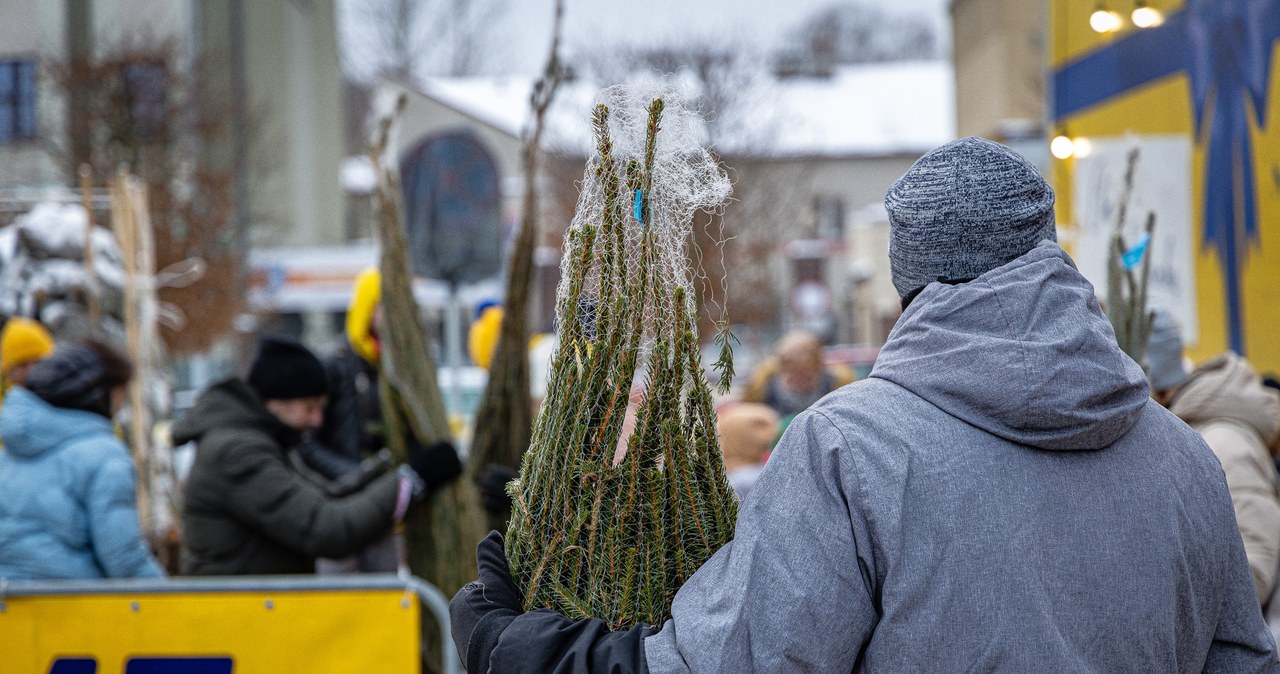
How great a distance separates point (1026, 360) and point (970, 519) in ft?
0.64

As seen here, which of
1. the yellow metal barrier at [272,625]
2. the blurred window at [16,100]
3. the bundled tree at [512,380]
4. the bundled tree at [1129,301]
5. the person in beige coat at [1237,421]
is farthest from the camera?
the blurred window at [16,100]

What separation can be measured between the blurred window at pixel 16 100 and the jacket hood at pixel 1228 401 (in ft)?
73.4

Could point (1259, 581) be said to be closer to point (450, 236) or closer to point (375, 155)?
point (375, 155)

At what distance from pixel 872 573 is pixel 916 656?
10 cm

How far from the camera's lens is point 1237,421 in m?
3.22

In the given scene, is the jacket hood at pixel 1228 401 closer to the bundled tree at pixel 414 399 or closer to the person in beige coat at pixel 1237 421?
the person in beige coat at pixel 1237 421

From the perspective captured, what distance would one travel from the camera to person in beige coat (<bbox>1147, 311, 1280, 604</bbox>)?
2.82m

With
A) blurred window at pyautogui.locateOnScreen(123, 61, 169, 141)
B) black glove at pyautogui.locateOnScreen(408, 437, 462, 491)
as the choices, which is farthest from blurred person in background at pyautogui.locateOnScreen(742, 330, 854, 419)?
blurred window at pyautogui.locateOnScreen(123, 61, 169, 141)

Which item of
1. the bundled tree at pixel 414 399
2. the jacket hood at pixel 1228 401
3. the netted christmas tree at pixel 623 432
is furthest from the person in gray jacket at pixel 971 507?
the bundled tree at pixel 414 399

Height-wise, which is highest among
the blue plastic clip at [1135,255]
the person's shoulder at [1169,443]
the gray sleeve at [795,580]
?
the blue plastic clip at [1135,255]

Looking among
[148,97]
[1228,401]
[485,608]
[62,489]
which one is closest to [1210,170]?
[1228,401]

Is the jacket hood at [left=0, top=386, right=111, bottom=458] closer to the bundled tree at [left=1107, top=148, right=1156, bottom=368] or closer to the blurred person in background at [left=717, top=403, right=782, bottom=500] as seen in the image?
A: the blurred person in background at [left=717, top=403, right=782, bottom=500]

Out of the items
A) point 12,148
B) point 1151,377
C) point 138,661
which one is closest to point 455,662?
point 138,661

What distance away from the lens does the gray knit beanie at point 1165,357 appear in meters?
3.36
